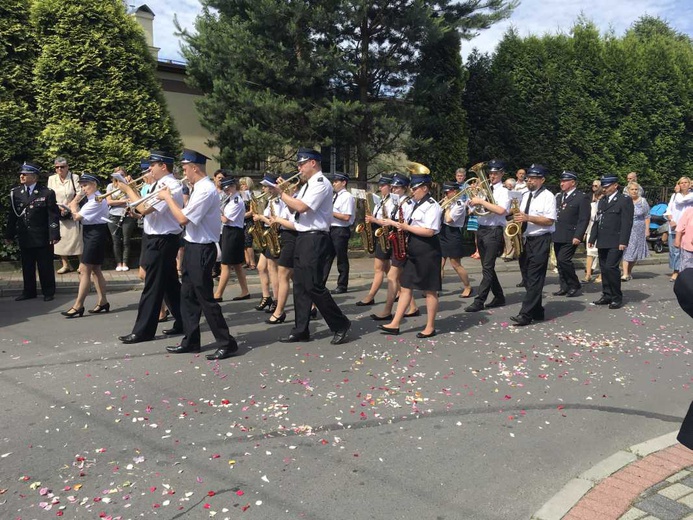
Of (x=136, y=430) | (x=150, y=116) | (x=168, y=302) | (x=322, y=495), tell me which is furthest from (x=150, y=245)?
(x=150, y=116)

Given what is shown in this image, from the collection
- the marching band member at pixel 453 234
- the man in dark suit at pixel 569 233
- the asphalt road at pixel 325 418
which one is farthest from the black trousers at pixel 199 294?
the man in dark suit at pixel 569 233

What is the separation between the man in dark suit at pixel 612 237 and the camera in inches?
346

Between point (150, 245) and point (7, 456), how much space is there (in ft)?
9.52

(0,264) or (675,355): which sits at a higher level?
(0,264)

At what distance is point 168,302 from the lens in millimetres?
6676

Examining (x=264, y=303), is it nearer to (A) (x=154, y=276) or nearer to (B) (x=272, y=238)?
(B) (x=272, y=238)

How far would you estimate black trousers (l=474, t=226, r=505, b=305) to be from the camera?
8.39 m

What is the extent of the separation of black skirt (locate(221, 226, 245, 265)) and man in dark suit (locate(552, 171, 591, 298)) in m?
5.31

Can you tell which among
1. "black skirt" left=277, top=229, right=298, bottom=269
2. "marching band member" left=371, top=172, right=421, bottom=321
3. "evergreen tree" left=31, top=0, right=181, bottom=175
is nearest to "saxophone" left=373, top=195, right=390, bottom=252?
"marching band member" left=371, top=172, right=421, bottom=321

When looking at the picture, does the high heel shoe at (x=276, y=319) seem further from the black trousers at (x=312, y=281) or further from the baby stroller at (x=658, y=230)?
the baby stroller at (x=658, y=230)

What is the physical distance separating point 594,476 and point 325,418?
1.89m

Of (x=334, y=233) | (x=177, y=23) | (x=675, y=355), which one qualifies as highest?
(x=177, y=23)

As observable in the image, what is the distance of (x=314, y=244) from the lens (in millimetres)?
6301

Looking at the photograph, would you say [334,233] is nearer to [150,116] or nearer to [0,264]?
[150,116]
